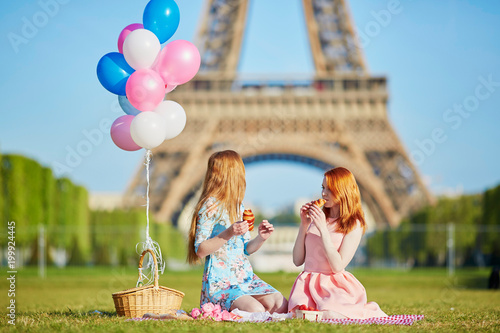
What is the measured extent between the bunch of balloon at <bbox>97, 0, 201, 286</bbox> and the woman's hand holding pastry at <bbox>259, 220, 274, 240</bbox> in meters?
1.00

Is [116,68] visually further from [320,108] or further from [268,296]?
[320,108]

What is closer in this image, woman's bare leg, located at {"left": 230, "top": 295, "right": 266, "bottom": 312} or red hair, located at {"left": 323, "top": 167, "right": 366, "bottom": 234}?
woman's bare leg, located at {"left": 230, "top": 295, "right": 266, "bottom": 312}

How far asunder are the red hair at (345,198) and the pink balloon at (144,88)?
1507mm

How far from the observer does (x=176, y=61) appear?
483 cm

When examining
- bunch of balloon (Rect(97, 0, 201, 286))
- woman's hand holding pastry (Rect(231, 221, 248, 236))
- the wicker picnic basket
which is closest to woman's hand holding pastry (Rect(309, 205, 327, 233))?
woman's hand holding pastry (Rect(231, 221, 248, 236))

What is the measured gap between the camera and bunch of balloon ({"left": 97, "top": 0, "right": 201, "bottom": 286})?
468 centimetres

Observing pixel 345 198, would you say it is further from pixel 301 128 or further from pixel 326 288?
pixel 301 128

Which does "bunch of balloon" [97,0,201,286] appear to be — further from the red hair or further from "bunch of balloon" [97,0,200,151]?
the red hair

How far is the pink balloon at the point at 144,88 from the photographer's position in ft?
15.2

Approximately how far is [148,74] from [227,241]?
1.48 metres

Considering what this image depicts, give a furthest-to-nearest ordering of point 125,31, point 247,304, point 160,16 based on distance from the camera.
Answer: point 125,31, point 160,16, point 247,304

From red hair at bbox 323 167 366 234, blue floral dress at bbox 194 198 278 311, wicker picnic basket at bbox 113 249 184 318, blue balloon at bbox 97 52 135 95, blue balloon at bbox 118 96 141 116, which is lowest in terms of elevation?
wicker picnic basket at bbox 113 249 184 318

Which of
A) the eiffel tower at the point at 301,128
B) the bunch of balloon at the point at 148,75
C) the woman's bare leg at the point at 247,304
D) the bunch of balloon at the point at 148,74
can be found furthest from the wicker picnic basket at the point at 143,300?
the eiffel tower at the point at 301,128

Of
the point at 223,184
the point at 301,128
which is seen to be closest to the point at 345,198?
the point at 223,184
